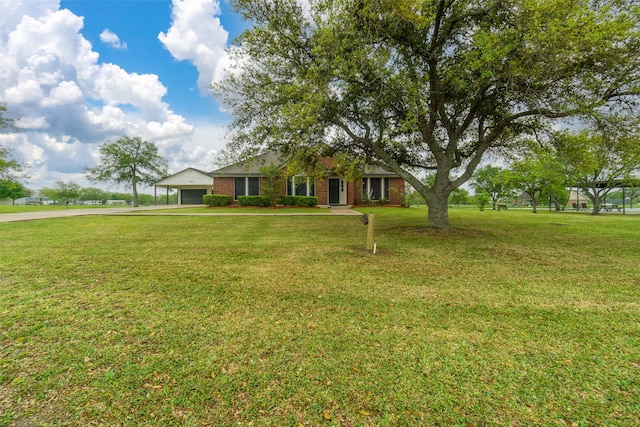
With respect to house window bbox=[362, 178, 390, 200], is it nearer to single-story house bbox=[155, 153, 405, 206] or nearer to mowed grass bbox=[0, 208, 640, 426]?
single-story house bbox=[155, 153, 405, 206]

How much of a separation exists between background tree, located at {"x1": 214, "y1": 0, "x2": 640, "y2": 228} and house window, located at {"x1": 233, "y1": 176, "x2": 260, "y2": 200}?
15285 mm

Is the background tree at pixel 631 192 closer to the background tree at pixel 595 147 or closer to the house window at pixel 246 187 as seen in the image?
the background tree at pixel 595 147

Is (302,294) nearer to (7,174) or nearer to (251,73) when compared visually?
(251,73)

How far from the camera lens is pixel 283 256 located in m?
6.39

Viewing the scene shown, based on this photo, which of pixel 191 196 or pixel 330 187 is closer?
pixel 330 187

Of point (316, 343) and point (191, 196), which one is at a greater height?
point (191, 196)

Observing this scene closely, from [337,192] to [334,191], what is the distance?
28cm

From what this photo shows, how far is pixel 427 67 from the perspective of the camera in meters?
8.90

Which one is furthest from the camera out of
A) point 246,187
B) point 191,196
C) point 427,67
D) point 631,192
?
point 631,192

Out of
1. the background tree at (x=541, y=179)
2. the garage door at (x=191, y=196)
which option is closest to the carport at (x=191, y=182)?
the garage door at (x=191, y=196)

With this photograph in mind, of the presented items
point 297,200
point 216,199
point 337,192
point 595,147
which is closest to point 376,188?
point 337,192

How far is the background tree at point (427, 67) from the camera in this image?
6480mm

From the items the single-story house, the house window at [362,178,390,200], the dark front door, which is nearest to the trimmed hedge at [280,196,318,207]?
the single-story house

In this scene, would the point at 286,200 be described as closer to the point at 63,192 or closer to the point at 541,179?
the point at 541,179
